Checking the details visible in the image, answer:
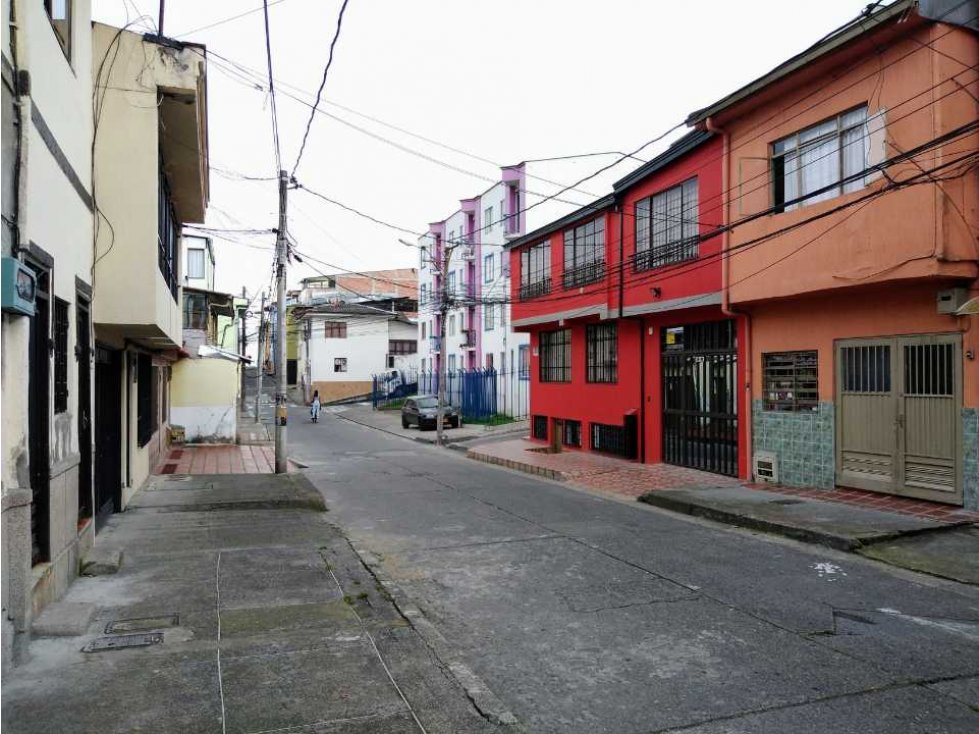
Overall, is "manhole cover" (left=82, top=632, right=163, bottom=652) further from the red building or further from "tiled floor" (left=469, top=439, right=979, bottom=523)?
the red building

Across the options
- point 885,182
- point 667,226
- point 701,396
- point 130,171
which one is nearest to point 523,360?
point 667,226

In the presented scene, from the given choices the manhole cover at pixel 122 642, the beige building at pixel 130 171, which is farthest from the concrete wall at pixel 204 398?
the manhole cover at pixel 122 642

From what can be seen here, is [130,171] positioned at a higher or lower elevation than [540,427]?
higher

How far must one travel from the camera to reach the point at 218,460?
18859mm

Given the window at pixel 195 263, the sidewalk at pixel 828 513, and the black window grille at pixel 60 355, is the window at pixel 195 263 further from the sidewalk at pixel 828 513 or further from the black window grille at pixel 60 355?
the black window grille at pixel 60 355

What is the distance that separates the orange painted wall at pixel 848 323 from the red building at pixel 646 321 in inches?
31.2

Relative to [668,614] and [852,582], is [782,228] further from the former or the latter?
[668,614]

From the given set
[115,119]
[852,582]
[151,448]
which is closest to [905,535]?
[852,582]

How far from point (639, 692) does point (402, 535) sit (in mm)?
5437

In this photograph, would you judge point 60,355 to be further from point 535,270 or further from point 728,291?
point 535,270

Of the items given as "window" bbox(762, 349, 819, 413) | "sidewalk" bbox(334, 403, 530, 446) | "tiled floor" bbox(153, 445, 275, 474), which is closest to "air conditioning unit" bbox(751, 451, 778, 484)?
"window" bbox(762, 349, 819, 413)

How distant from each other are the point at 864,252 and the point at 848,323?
147cm

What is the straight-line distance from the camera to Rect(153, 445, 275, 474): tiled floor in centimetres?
1667

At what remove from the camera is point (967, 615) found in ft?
20.0
